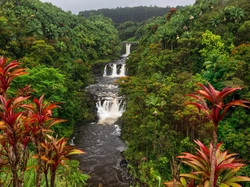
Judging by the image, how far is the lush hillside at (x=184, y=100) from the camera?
17.4 metres

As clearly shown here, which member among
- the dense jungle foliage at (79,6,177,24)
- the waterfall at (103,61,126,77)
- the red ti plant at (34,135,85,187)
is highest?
the dense jungle foliage at (79,6,177,24)

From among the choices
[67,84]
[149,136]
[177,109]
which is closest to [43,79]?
[67,84]

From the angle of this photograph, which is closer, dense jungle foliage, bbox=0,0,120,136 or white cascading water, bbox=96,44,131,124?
dense jungle foliage, bbox=0,0,120,136

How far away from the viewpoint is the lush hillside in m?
17.4

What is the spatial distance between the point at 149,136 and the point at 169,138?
64.4 inches

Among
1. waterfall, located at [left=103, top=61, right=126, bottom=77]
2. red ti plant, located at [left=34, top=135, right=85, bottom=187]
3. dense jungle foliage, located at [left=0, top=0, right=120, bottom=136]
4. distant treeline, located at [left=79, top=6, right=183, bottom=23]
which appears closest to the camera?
red ti plant, located at [left=34, top=135, right=85, bottom=187]

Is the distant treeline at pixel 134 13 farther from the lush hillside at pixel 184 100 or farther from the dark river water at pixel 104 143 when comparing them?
the lush hillside at pixel 184 100

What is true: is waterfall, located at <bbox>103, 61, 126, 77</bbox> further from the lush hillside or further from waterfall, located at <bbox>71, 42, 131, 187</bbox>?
the lush hillside

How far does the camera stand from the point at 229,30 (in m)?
30.7

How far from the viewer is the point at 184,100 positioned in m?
18.8

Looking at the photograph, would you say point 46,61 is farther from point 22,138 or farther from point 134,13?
point 134,13

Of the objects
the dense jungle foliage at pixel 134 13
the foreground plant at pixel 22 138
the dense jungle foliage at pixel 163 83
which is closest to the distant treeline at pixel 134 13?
the dense jungle foliage at pixel 134 13

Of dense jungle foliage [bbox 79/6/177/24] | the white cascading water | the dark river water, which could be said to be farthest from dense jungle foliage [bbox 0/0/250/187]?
dense jungle foliage [bbox 79/6/177/24]

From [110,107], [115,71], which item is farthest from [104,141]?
[115,71]
